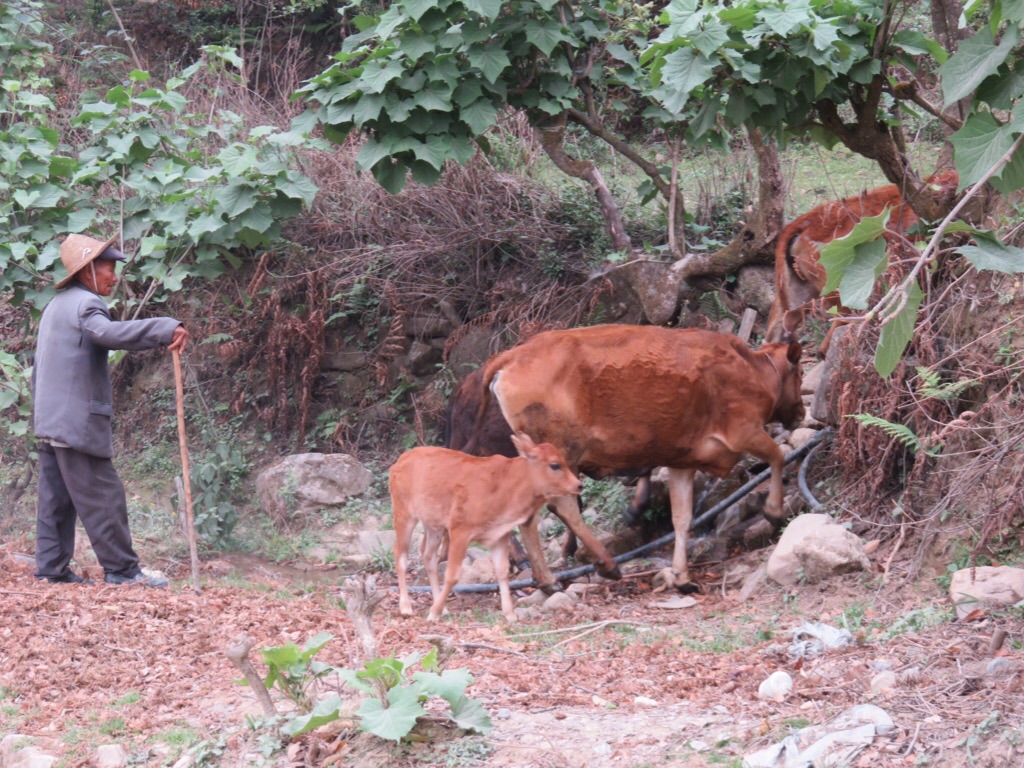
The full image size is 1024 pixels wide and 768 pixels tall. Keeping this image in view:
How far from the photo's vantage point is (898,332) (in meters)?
3.59

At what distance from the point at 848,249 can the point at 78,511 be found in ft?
21.6

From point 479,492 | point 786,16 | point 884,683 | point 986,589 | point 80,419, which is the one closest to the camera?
point 884,683

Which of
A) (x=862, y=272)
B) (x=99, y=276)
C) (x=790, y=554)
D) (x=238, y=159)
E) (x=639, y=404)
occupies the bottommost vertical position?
(x=790, y=554)

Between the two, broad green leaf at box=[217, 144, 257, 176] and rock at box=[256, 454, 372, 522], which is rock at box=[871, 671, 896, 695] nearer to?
broad green leaf at box=[217, 144, 257, 176]

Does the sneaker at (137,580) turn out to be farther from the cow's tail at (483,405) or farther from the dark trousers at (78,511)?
the cow's tail at (483,405)

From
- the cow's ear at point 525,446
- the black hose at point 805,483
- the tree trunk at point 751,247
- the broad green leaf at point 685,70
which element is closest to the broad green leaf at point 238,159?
the cow's ear at point 525,446

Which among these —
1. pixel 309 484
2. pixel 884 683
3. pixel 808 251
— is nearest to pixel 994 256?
pixel 884 683

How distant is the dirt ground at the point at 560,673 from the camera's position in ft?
16.1

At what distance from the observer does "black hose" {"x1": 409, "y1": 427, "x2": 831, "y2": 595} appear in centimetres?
928

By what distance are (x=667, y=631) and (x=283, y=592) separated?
118 inches

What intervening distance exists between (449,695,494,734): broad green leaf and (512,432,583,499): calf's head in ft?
11.1

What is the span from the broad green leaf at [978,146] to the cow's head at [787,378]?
5.62 metres

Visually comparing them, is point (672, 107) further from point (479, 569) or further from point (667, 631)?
point (479, 569)

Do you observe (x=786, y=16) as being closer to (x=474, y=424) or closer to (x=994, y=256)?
(x=474, y=424)
